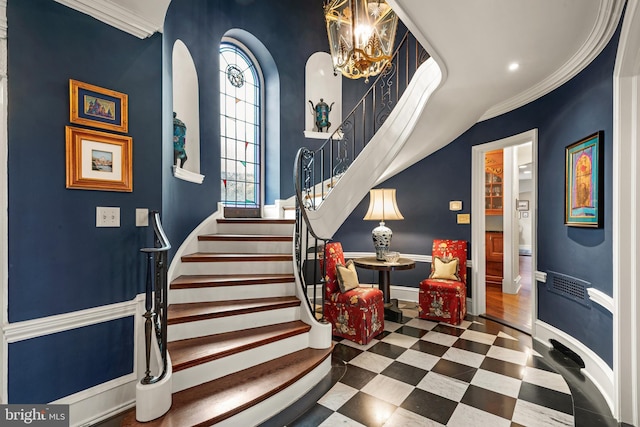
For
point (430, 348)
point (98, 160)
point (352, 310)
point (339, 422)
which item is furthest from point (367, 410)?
point (98, 160)

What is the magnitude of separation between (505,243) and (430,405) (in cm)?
389

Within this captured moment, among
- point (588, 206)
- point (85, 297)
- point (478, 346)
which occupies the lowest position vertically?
point (478, 346)

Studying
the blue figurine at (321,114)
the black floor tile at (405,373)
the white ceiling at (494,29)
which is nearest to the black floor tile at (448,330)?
the black floor tile at (405,373)

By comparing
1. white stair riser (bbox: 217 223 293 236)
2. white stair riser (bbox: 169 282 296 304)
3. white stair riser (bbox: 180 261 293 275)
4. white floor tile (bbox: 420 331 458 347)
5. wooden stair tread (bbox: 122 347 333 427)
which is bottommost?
white floor tile (bbox: 420 331 458 347)

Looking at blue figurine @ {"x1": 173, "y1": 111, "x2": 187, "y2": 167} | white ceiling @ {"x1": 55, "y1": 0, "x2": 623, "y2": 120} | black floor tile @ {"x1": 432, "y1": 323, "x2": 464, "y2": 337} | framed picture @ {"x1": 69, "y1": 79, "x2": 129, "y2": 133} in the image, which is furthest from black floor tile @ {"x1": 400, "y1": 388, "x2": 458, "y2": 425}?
blue figurine @ {"x1": 173, "y1": 111, "x2": 187, "y2": 167}

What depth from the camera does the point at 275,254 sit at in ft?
10.0

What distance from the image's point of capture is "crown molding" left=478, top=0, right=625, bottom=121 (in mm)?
1937

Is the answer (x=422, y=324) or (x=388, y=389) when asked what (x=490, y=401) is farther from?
(x=422, y=324)

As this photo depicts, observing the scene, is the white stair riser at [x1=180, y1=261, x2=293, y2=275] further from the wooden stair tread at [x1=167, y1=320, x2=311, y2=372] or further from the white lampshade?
the white lampshade

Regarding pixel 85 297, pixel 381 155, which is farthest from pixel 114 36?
pixel 381 155

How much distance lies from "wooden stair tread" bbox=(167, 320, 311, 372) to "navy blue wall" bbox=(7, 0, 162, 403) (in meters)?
0.40

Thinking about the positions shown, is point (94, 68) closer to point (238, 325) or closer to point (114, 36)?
point (114, 36)

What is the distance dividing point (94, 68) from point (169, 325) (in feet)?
5.77

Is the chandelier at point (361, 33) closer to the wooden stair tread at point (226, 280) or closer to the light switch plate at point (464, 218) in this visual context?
the wooden stair tread at point (226, 280)
